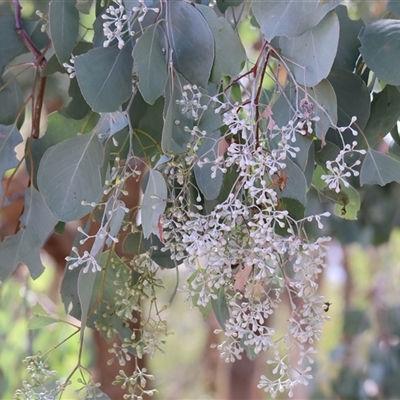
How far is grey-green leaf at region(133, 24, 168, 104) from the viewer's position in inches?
Result: 21.7

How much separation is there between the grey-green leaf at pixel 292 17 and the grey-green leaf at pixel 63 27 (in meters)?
0.24

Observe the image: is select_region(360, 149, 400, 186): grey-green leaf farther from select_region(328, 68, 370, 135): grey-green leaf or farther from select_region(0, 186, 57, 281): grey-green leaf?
select_region(0, 186, 57, 281): grey-green leaf

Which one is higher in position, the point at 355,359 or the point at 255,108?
the point at 255,108

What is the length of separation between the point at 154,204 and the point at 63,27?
0.87 feet

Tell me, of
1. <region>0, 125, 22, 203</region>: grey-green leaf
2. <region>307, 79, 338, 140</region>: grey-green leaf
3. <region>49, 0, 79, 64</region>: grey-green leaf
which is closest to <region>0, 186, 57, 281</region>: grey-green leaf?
<region>0, 125, 22, 203</region>: grey-green leaf

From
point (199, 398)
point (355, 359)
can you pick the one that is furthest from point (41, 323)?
point (199, 398)

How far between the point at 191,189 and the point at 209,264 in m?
0.10

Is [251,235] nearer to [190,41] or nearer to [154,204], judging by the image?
[154,204]

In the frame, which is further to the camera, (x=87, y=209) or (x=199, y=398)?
(x=199, y=398)

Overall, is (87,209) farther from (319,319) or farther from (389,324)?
(389,324)

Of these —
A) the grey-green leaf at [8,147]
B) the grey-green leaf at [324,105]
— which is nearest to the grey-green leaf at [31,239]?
the grey-green leaf at [8,147]

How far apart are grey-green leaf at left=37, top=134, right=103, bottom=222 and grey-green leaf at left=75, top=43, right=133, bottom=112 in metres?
0.05

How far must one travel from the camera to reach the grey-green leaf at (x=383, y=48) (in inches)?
23.3

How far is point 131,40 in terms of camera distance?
1.99 ft
